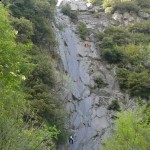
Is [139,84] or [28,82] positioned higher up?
[28,82]

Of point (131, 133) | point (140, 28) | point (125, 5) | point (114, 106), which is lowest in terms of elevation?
point (114, 106)

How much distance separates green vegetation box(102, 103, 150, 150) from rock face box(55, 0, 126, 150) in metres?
4.93

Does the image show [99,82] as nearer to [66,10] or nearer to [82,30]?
[82,30]

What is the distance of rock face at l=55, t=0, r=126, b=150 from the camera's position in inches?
1171

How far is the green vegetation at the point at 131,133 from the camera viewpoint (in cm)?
2062

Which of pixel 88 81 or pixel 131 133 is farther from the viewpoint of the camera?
pixel 88 81

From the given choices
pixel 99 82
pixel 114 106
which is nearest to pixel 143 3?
pixel 99 82

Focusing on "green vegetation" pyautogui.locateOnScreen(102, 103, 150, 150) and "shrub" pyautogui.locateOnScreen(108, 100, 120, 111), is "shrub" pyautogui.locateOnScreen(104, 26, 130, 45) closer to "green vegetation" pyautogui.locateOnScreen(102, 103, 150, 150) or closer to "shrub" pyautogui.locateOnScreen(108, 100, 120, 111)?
"shrub" pyautogui.locateOnScreen(108, 100, 120, 111)

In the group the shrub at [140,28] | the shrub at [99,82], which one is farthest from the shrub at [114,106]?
the shrub at [140,28]

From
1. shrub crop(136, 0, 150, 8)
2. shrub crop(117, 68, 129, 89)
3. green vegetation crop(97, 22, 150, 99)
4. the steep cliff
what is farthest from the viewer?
shrub crop(136, 0, 150, 8)

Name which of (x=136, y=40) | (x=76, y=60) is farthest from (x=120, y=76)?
(x=136, y=40)


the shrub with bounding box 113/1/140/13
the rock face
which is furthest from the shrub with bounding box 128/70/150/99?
the shrub with bounding box 113/1/140/13

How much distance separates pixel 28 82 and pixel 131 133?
850cm

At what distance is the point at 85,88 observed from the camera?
116 feet
